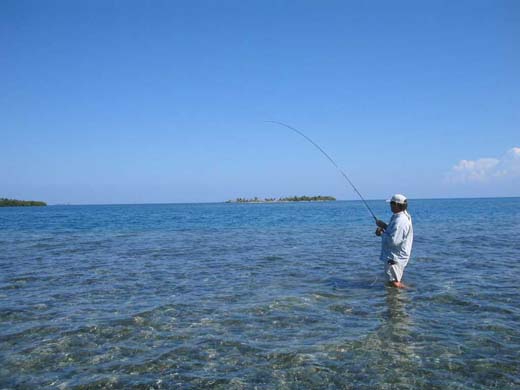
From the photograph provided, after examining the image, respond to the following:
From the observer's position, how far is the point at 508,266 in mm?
12680

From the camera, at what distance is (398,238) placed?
31.3ft

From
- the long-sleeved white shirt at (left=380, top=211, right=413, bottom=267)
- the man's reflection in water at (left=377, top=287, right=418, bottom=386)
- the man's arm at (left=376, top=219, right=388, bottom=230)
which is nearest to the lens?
the man's reflection in water at (left=377, top=287, right=418, bottom=386)

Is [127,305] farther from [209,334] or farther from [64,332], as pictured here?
[209,334]

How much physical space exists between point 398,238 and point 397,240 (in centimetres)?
6

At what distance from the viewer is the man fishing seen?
31.3 ft

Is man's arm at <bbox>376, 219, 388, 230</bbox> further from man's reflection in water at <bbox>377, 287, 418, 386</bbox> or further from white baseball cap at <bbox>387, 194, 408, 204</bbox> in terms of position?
man's reflection in water at <bbox>377, 287, 418, 386</bbox>

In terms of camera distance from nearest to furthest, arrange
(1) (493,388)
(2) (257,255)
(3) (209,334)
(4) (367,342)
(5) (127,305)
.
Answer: (1) (493,388) → (4) (367,342) → (3) (209,334) → (5) (127,305) → (2) (257,255)

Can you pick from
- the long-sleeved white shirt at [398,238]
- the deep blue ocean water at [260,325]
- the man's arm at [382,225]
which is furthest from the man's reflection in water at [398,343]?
the man's arm at [382,225]

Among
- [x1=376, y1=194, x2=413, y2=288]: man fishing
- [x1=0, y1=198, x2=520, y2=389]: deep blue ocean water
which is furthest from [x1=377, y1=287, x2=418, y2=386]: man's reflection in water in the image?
[x1=376, y1=194, x2=413, y2=288]: man fishing

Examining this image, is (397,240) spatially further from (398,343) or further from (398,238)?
(398,343)

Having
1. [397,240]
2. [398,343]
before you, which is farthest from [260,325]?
[397,240]

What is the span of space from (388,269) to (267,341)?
481 cm

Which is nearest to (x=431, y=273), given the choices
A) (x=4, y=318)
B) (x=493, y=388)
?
(x=493, y=388)

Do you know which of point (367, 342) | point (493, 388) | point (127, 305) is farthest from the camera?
point (127, 305)
